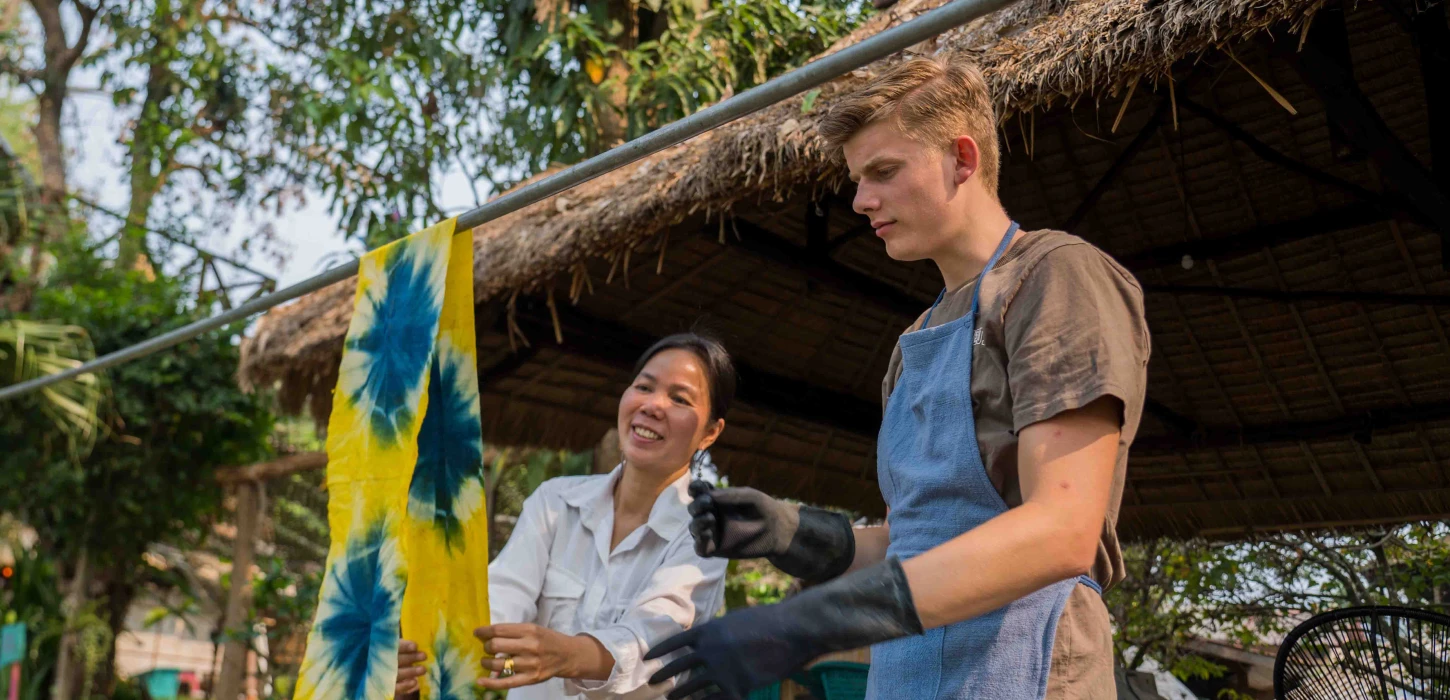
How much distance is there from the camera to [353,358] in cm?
218

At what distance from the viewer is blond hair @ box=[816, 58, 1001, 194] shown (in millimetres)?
1285

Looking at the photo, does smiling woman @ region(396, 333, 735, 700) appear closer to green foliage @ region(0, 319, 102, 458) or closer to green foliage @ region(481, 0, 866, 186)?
green foliage @ region(481, 0, 866, 186)

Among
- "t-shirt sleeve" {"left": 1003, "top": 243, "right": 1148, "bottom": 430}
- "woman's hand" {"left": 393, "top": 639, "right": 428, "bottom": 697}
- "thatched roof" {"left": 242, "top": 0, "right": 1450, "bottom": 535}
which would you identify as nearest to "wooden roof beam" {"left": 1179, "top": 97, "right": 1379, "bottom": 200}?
"thatched roof" {"left": 242, "top": 0, "right": 1450, "bottom": 535}

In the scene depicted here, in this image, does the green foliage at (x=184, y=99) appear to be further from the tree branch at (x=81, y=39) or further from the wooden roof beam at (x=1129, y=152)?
the wooden roof beam at (x=1129, y=152)

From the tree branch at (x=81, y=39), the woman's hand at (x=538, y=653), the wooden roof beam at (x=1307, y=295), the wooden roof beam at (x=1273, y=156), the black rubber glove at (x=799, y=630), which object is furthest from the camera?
the tree branch at (x=81, y=39)

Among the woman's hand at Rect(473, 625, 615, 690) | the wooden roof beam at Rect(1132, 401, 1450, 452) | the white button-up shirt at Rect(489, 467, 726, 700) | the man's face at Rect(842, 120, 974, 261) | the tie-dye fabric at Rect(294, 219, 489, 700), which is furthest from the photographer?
the wooden roof beam at Rect(1132, 401, 1450, 452)

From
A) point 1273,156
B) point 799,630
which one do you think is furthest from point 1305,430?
point 799,630

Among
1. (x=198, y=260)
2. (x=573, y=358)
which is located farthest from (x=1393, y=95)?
(x=198, y=260)

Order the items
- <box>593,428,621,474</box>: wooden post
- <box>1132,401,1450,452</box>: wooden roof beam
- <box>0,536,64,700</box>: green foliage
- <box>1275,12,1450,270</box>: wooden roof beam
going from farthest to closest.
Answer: <box>0,536,64,700</box>: green foliage
<box>593,428,621,474</box>: wooden post
<box>1132,401,1450,452</box>: wooden roof beam
<box>1275,12,1450,270</box>: wooden roof beam

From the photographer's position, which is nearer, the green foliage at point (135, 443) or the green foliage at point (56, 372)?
the green foliage at point (56, 372)

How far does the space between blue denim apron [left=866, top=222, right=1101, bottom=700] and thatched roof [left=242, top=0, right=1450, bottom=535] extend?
1.30m

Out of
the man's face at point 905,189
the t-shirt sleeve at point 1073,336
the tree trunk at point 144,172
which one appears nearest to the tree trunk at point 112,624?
the tree trunk at point 144,172

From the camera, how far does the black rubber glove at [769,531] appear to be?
→ 4.81 ft

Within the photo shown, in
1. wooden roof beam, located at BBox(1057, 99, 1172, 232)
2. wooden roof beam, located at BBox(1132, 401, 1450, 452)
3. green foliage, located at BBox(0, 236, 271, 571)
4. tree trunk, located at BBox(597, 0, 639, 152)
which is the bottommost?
wooden roof beam, located at BBox(1132, 401, 1450, 452)
